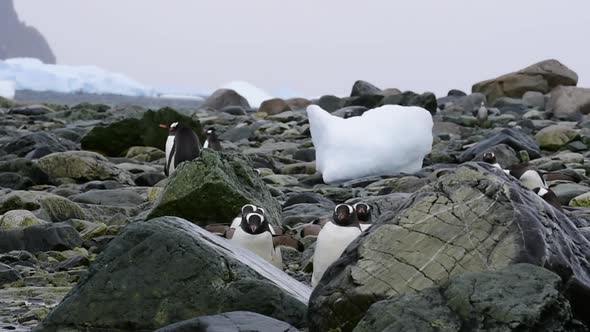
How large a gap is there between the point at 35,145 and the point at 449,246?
9.71m

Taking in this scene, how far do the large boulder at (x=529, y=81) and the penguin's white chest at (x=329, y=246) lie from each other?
1942 cm

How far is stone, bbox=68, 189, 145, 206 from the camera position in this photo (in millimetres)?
8578

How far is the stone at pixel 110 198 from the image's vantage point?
858 centimetres

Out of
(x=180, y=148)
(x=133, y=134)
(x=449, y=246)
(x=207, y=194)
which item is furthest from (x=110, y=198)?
(x=449, y=246)

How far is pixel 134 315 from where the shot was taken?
12.8ft

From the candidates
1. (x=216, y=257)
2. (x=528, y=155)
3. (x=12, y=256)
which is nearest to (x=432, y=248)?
(x=216, y=257)

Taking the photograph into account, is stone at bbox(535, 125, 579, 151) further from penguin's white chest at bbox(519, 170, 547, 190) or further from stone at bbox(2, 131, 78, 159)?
stone at bbox(2, 131, 78, 159)

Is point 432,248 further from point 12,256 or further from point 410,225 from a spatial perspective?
point 12,256

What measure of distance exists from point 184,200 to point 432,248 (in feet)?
11.5

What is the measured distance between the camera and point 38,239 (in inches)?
252

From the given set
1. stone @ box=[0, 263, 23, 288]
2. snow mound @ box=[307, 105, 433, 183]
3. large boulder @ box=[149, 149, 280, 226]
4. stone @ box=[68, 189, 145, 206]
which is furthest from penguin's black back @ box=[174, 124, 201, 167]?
stone @ box=[0, 263, 23, 288]

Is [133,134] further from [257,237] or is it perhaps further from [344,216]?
[344,216]

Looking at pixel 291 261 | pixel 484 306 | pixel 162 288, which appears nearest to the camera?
pixel 484 306

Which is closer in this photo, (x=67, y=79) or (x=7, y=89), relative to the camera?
(x=7, y=89)
